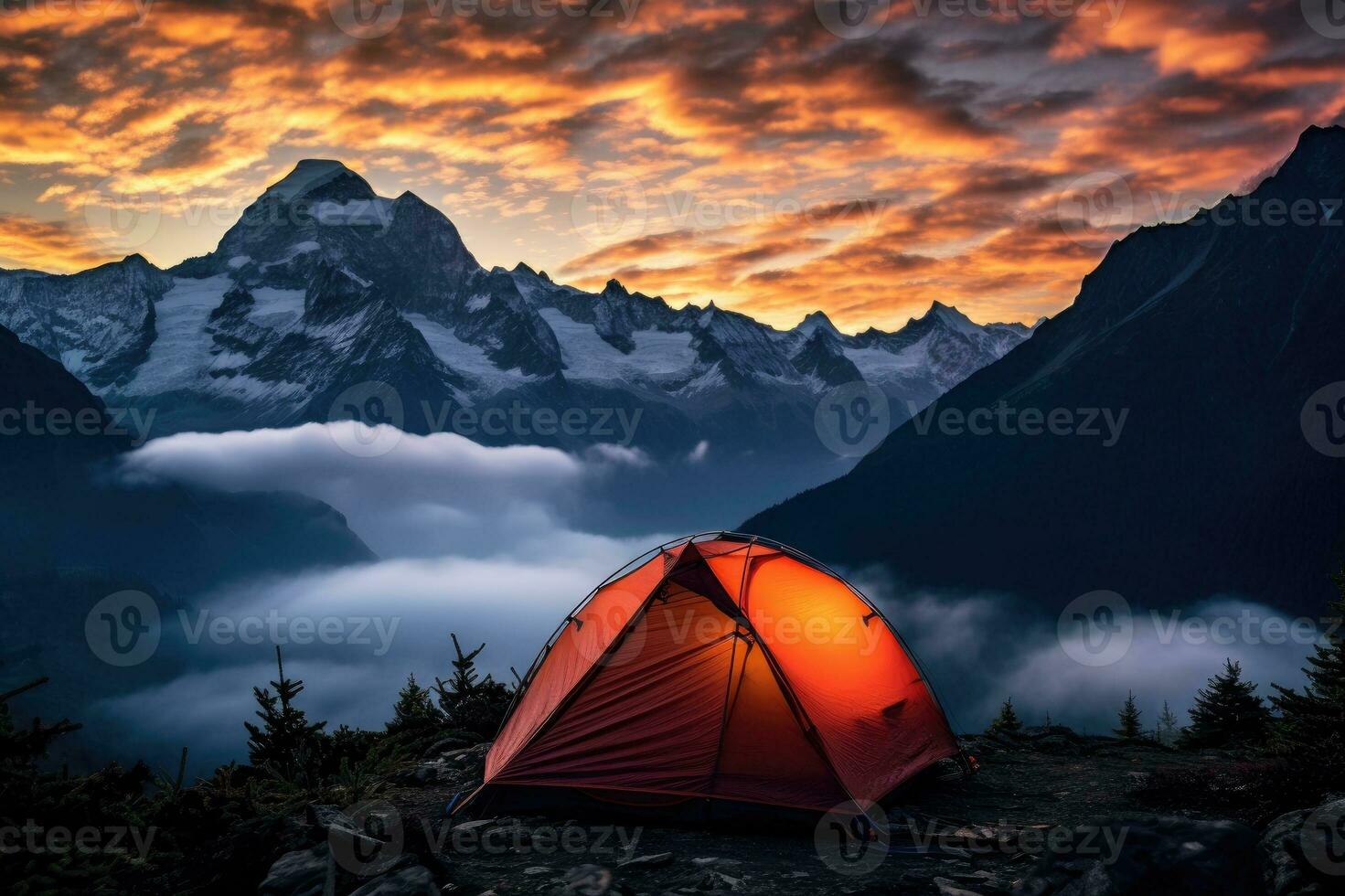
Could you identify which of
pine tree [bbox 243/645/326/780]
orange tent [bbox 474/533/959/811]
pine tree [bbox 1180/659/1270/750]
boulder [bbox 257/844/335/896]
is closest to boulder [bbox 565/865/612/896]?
boulder [bbox 257/844/335/896]

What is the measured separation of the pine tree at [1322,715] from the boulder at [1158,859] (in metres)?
3.99

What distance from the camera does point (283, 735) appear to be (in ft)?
59.0

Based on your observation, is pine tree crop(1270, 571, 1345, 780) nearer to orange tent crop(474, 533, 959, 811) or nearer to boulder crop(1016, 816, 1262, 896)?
boulder crop(1016, 816, 1262, 896)

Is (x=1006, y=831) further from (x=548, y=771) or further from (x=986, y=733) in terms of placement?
(x=986, y=733)

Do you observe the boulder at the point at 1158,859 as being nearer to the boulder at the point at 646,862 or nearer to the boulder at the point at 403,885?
the boulder at the point at 646,862

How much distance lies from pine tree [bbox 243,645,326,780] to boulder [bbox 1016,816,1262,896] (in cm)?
1353

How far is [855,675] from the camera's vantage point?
16109 mm

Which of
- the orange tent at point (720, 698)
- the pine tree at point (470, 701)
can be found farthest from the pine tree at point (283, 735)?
the orange tent at point (720, 698)

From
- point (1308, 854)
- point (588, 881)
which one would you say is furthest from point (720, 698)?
point (1308, 854)

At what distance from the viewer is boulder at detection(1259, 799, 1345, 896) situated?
925 centimetres

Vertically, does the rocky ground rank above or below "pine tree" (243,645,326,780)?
below

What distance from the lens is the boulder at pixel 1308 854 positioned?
Answer: 9.25 metres

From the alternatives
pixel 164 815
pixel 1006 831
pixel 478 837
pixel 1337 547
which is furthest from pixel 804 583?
pixel 1337 547

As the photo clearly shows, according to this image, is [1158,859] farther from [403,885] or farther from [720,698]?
[403,885]
